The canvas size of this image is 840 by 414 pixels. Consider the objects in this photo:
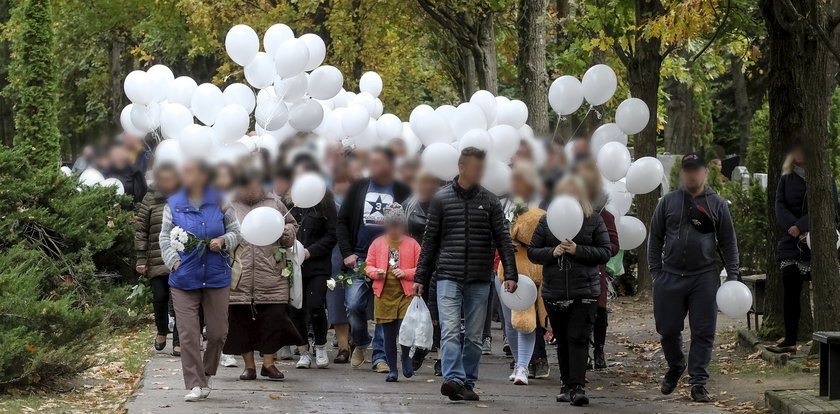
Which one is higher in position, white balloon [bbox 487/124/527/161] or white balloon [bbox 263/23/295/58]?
white balloon [bbox 263/23/295/58]

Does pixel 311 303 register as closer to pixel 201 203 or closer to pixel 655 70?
pixel 201 203

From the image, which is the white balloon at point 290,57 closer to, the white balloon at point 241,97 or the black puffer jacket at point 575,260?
the white balloon at point 241,97

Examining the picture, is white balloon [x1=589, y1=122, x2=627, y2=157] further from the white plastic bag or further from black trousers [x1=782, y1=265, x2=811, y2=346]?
the white plastic bag

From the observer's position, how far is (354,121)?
42.4 ft

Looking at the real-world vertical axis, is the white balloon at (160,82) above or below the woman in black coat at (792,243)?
above

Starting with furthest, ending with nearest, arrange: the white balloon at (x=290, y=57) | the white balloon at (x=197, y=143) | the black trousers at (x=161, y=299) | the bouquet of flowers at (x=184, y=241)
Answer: the black trousers at (x=161, y=299), the white balloon at (x=290, y=57), the white balloon at (x=197, y=143), the bouquet of flowers at (x=184, y=241)

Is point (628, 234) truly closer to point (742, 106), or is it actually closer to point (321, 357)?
point (321, 357)

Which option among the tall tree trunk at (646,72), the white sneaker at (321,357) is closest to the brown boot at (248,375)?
the white sneaker at (321,357)

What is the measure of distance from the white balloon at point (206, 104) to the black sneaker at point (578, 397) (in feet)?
16.1

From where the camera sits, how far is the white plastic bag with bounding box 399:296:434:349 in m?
10.0

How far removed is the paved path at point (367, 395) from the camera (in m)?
9.24

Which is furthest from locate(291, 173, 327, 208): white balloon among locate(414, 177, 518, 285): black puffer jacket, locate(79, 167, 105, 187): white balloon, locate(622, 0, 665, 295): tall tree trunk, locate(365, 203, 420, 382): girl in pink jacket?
locate(622, 0, 665, 295): tall tree trunk

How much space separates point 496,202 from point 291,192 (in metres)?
2.20

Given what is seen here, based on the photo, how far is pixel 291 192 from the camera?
36.3 ft
